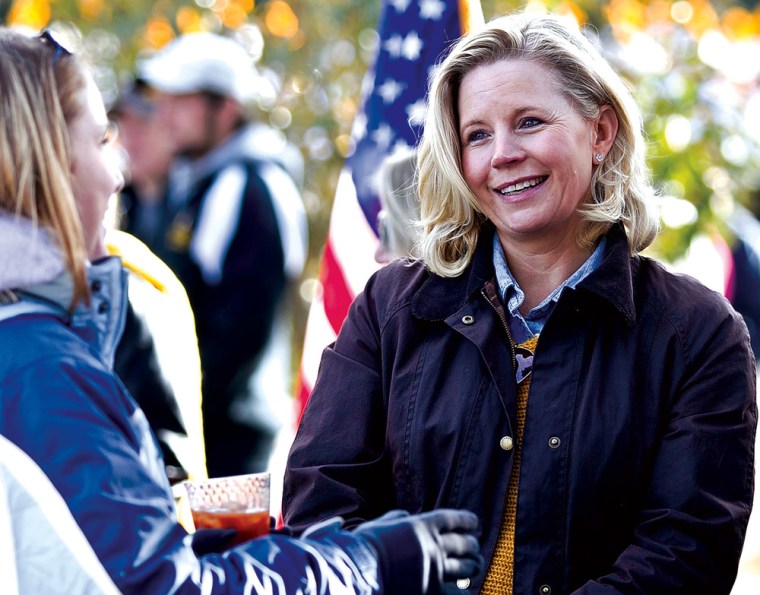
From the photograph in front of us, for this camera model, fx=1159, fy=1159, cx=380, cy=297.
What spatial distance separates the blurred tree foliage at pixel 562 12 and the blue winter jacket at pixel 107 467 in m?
3.99

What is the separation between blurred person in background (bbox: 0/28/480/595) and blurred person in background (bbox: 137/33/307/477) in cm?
319

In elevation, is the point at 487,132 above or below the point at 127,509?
above

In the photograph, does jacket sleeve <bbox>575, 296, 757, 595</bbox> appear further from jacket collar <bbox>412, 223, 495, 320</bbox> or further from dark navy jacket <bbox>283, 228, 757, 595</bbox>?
jacket collar <bbox>412, 223, 495, 320</bbox>

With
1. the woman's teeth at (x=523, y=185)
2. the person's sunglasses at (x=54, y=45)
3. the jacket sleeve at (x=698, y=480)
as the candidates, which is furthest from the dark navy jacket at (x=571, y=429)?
the person's sunglasses at (x=54, y=45)

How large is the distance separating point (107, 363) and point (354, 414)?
77 centimetres

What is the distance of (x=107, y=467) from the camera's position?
1.87 metres

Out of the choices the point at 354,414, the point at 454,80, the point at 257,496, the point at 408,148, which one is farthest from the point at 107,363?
the point at 408,148

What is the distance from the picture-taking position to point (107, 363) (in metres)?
2.10

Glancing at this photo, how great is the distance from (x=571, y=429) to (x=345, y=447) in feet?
1.73

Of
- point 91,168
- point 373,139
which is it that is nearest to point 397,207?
point 373,139

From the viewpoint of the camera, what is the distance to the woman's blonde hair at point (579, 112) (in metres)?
2.81

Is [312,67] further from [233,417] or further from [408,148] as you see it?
[408,148]

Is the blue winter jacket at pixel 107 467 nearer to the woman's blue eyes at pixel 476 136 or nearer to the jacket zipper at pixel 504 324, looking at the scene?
the jacket zipper at pixel 504 324

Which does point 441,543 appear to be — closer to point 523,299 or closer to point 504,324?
point 504,324
